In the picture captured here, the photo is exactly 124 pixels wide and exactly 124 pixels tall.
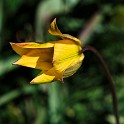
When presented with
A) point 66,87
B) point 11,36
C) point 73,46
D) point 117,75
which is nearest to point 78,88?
point 66,87

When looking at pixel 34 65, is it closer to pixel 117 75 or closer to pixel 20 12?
pixel 117 75

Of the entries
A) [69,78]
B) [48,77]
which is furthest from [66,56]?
[69,78]

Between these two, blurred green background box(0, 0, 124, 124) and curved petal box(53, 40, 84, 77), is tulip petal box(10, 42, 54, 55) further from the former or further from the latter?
blurred green background box(0, 0, 124, 124)

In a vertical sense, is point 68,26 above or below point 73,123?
above

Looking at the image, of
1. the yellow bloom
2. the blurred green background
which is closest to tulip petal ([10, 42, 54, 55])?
the yellow bloom

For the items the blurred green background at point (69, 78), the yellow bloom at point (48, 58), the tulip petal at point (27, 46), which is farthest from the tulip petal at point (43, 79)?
the blurred green background at point (69, 78)

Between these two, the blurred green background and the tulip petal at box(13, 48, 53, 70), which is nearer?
the tulip petal at box(13, 48, 53, 70)
